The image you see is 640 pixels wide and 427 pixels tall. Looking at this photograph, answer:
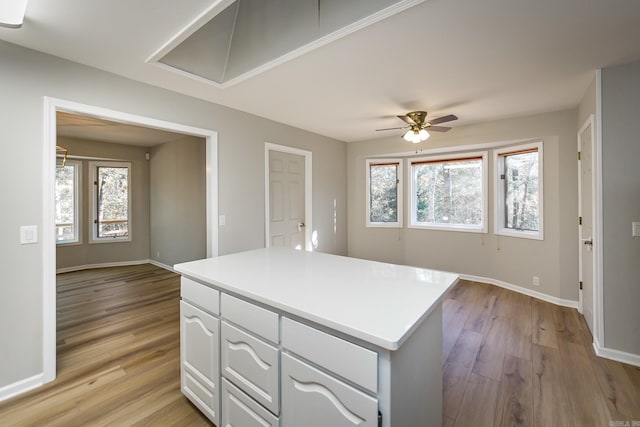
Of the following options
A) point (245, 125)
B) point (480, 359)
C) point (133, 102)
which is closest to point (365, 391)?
point (480, 359)

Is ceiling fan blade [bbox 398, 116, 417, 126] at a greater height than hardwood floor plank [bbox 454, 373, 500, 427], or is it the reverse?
ceiling fan blade [bbox 398, 116, 417, 126]

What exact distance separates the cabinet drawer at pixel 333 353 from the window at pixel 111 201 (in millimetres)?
5981

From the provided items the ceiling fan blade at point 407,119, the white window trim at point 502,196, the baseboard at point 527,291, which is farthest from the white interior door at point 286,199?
the white window trim at point 502,196

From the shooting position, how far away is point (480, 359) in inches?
90.5

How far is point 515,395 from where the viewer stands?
73.9 inches

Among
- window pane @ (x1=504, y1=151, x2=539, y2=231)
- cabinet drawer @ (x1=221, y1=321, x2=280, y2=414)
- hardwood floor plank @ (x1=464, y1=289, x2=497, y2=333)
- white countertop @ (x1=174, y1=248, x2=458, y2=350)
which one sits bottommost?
hardwood floor plank @ (x1=464, y1=289, x2=497, y2=333)

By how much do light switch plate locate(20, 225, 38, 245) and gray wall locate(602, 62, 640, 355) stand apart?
4.52 meters

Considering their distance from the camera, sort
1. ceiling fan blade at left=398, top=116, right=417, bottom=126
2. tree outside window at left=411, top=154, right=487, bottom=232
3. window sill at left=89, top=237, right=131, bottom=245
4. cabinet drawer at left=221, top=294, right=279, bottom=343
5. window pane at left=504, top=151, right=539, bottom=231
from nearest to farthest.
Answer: cabinet drawer at left=221, top=294, right=279, bottom=343
ceiling fan blade at left=398, top=116, right=417, bottom=126
window pane at left=504, top=151, right=539, bottom=231
tree outside window at left=411, top=154, right=487, bottom=232
window sill at left=89, top=237, right=131, bottom=245

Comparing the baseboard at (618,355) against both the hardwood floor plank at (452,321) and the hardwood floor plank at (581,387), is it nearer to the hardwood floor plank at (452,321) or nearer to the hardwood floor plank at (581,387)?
the hardwood floor plank at (581,387)

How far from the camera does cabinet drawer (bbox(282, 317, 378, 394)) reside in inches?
37.0

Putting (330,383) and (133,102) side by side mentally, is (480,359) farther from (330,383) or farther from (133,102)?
(133,102)

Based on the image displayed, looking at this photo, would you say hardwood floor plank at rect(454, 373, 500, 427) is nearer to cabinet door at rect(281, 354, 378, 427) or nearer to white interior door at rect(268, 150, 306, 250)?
cabinet door at rect(281, 354, 378, 427)

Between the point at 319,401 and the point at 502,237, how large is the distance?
4.09m

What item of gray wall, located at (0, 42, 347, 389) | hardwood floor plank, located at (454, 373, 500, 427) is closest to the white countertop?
hardwood floor plank, located at (454, 373, 500, 427)
